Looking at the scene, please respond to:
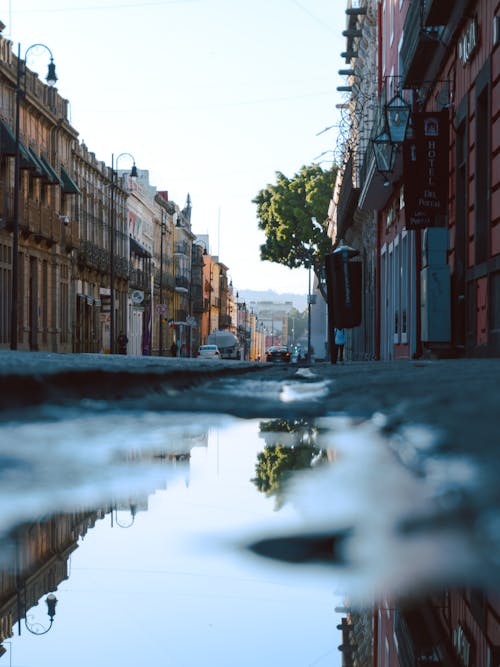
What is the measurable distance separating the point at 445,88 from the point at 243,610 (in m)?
16.4

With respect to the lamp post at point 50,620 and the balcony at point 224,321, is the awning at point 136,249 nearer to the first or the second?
the balcony at point 224,321

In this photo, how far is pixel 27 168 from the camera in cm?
3625

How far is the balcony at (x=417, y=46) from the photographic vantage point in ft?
53.0

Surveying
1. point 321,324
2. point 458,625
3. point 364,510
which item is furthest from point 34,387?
point 321,324

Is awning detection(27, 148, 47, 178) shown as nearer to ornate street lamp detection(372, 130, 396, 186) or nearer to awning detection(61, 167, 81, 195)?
awning detection(61, 167, 81, 195)

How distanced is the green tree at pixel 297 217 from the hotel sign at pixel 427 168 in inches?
1558

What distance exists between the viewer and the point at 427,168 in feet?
51.5

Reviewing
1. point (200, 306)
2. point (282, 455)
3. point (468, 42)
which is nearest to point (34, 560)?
point (282, 455)

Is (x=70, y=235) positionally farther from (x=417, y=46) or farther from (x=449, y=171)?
(x=449, y=171)

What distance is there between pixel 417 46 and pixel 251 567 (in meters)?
17.0

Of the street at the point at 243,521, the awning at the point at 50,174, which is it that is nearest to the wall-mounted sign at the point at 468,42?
the street at the point at 243,521

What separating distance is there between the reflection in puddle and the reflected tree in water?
1cm

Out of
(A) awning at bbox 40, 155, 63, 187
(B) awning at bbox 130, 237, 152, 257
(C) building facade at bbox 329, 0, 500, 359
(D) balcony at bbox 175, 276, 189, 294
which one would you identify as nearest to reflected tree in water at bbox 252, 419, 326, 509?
(C) building facade at bbox 329, 0, 500, 359

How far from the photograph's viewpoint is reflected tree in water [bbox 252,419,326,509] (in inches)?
45.9
